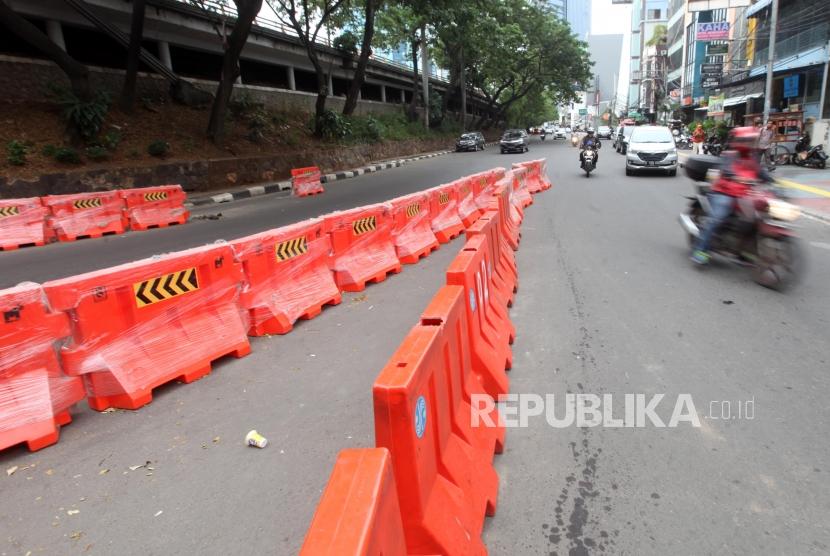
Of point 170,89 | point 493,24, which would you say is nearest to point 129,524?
point 170,89

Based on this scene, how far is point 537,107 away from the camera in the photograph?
271ft

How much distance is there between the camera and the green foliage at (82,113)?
1473 cm

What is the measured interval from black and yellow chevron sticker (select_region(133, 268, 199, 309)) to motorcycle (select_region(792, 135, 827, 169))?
20.6 metres

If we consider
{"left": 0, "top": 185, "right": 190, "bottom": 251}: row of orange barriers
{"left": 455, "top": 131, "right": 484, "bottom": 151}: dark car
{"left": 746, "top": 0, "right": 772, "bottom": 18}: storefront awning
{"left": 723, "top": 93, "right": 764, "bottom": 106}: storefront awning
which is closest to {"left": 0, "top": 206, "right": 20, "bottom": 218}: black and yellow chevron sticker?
{"left": 0, "top": 185, "right": 190, "bottom": 251}: row of orange barriers

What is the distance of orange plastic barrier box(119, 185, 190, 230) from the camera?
11.5 m

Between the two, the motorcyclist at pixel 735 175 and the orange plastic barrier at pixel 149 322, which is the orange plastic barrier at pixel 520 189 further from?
the orange plastic barrier at pixel 149 322

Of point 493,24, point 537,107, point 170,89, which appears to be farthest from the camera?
point 537,107

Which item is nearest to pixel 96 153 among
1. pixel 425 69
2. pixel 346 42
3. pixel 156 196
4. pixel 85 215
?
pixel 156 196

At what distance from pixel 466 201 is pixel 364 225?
4596 millimetres

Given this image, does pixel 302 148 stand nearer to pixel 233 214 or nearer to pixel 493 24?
pixel 233 214

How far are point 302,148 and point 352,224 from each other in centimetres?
1727

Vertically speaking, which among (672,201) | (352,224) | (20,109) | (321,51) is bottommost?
(672,201)

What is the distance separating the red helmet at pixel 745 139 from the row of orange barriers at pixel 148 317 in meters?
3.00

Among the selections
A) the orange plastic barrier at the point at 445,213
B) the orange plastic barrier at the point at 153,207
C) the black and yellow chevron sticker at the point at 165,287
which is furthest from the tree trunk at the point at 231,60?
the black and yellow chevron sticker at the point at 165,287
